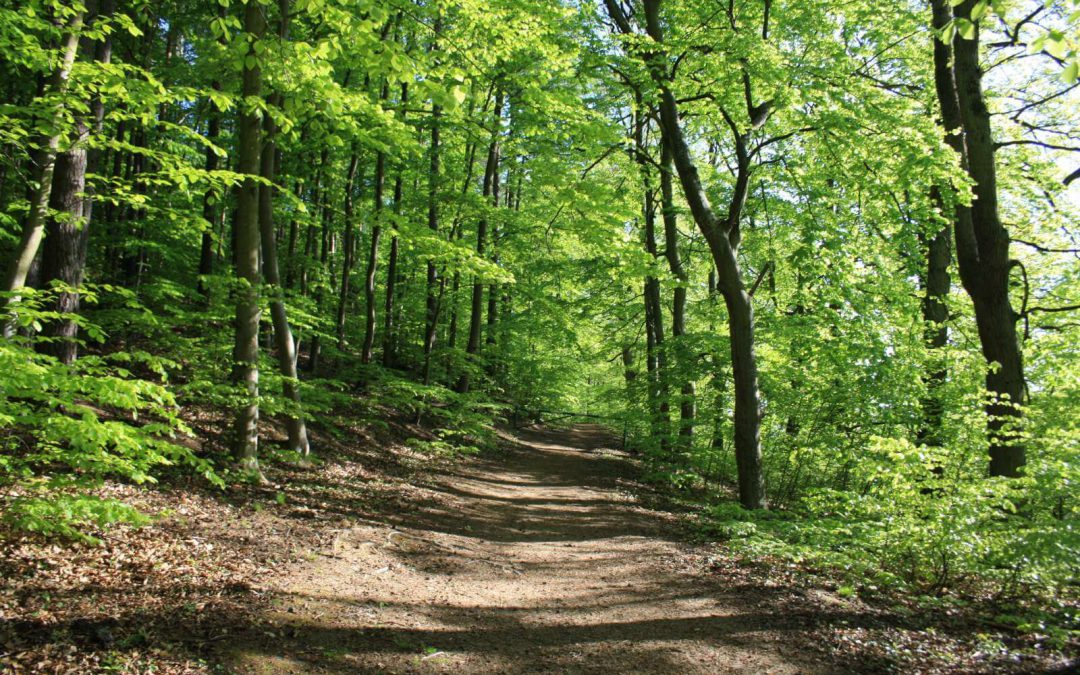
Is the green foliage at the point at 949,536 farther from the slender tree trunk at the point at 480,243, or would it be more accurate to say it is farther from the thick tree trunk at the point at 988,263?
the slender tree trunk at the point at 480,243

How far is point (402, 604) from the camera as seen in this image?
16.7 feet

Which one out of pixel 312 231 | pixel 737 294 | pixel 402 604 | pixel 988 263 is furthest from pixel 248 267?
pixel 312 231

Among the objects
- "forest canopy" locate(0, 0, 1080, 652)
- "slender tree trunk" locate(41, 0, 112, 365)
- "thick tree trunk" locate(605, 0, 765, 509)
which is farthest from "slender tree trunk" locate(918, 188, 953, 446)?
"slender tree trunk" locate(41, 0, 112, 365)

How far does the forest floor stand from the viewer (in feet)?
12.0

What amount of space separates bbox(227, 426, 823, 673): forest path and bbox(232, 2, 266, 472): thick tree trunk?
91.6 inches

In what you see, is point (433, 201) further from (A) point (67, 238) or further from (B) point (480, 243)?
(A) point (67, 238)

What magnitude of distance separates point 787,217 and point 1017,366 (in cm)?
542

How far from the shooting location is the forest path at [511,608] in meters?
4.20

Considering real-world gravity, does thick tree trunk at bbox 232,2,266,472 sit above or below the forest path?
A: above

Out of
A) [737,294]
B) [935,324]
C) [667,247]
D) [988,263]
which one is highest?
[667,247]

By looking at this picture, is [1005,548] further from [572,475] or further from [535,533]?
[572,475]

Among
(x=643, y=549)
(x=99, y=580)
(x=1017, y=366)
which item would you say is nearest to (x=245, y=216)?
(x=99, y=580)

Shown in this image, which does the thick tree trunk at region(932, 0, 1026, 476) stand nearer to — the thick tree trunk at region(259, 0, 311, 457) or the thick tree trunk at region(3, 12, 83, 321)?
the thick tree trunk at region(259, 0, 311, 457)

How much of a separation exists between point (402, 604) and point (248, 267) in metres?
5.08
